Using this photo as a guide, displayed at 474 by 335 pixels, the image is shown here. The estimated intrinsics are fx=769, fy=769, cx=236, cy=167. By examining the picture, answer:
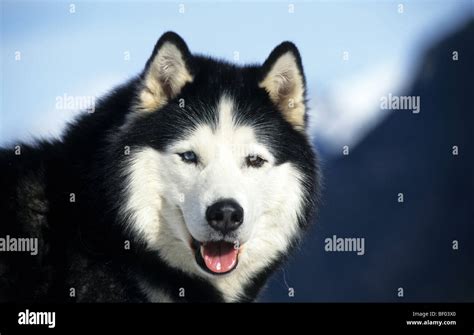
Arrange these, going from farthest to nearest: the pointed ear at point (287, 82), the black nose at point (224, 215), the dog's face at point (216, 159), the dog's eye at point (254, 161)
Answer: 1. the pointed ear at point (287, 82)
2. the dog's eye at point (254, 161)
3. the dog's face at point (216, 159)
4. the black nose at point (224, 215)

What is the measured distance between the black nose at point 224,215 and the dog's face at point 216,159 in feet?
0.05

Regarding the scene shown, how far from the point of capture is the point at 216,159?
11.7 ft

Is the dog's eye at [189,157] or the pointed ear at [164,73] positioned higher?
the pointed ear at [164,73]

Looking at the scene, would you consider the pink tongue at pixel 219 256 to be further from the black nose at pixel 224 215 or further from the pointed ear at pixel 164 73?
the pointed ear at pixel 164 73

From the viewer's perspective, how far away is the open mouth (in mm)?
3566

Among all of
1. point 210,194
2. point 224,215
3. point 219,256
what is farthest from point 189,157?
point 219,256

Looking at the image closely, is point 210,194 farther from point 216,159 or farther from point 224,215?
point 216,159

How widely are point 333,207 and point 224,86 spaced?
1.46m

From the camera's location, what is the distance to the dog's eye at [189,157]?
11.8 feet

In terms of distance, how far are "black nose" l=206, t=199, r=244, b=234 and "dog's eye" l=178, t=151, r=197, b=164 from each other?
0.31 metres

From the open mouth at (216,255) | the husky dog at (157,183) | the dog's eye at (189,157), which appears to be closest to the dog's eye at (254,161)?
the husky dog at (157,183)

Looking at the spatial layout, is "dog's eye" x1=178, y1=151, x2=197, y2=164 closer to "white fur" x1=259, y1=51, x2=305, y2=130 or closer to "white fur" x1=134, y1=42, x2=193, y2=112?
"white fur" x1=134, y1=42, x2=193, y2=112

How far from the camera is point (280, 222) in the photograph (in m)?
3.77

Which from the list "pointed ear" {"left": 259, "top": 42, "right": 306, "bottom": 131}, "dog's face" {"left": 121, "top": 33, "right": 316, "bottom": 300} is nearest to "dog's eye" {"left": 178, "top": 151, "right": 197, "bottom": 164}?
"dog's face" {"left": 121, "top": 33, "right": 316, "bottom": 300}
